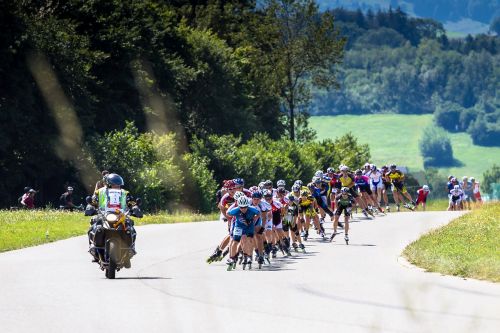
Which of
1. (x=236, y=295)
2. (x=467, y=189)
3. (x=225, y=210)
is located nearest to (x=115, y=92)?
(x=467, y=189)

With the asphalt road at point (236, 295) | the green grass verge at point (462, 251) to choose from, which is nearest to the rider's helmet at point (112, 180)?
the asphalt road at point (236, 295)

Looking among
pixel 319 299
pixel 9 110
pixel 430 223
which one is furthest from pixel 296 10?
pixel 319 299

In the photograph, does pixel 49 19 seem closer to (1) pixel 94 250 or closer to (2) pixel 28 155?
(2) pixel 28 155

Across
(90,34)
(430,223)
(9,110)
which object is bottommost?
(430,223)

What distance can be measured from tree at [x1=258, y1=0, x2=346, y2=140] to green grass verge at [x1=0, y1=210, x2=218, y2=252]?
45369 mm

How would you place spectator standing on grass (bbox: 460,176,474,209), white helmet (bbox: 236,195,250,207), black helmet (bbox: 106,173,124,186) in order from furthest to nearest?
spectator standing on grass (bbox: 460,176,474,209), white helmet (bbox: 236,195,250,207), black helmet (bbox: 106,173,124,186)

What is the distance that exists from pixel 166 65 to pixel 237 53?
1402 centimetres

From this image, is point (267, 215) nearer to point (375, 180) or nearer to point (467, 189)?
point (375, 180)

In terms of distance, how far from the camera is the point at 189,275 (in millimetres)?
20953

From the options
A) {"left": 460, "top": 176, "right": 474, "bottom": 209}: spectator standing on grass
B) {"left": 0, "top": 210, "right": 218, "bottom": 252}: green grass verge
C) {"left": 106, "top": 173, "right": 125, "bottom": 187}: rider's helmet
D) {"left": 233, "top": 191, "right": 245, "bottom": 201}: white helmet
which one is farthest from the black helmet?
{"left": 460, "top": 176, "right": 474, "bottom": 209}: spectator standing on grass

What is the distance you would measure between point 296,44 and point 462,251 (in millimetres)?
66768

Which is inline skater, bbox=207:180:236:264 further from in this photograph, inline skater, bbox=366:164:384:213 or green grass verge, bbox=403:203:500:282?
inline skater, bbox=366:164:384:213

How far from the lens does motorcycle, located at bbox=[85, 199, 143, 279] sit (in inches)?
774

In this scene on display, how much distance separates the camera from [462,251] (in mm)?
24109
